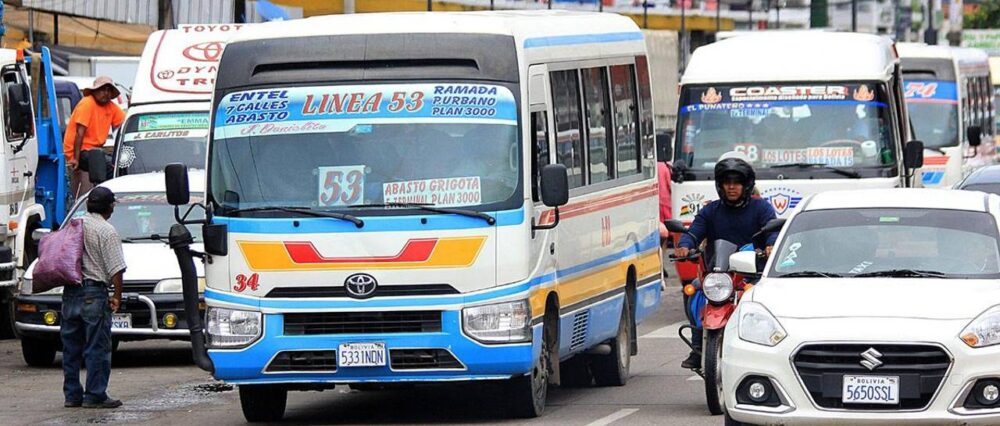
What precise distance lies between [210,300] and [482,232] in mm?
1733

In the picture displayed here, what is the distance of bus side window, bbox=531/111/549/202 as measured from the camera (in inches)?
491

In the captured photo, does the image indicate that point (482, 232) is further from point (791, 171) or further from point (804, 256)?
point (791, 171)

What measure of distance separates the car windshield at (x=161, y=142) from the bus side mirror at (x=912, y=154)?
7.35 m

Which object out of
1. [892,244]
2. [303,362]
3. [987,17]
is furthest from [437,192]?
[987,17]

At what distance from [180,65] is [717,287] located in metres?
12.4

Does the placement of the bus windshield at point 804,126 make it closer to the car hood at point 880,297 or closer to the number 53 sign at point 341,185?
the number 53 sign at point 341,185

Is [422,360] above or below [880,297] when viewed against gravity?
below

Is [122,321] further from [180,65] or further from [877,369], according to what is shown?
[877,369]

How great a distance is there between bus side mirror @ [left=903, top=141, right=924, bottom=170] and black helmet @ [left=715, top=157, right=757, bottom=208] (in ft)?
25.7

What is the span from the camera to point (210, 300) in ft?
40.5

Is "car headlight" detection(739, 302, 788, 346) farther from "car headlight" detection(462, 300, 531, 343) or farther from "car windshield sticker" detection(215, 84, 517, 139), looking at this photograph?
"car windshield sticker" detection(215, 84, 517, 139)

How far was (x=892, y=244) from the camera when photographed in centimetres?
1068

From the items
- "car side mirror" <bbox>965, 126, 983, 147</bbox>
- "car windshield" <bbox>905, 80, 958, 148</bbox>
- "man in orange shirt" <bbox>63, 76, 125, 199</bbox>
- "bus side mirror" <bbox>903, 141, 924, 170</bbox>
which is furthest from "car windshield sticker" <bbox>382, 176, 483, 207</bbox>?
"car side mirror" <bbox>965, 126, 983, 147</bbox>

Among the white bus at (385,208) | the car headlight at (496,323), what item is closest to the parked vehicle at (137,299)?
the white bus at (385,208)
